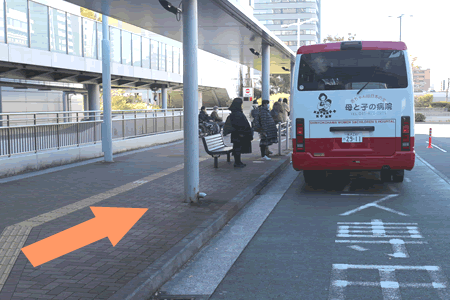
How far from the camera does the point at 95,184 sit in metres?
9.88

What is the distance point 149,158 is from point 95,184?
498 centimetres

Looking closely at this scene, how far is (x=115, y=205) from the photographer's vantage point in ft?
25.2

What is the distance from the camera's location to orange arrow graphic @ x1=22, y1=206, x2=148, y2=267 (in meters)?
5.22

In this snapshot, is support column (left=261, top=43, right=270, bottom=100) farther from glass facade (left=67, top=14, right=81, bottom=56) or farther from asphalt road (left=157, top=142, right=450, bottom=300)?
asphalt road (left=157, top=142, right=450, bottom=300)

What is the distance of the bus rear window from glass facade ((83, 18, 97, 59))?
1447 cm

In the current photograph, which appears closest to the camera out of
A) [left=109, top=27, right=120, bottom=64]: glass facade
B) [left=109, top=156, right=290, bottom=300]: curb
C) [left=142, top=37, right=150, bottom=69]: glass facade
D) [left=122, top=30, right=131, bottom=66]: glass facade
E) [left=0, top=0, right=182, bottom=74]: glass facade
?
[left=109, top=156, right=290, bottom=300]: curb

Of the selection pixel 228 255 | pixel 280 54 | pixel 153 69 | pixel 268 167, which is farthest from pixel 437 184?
pixel 153 69

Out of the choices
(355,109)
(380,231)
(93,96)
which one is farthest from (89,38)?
(380,231)

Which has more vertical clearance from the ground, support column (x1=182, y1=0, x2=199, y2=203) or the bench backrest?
support column (x1=182, y1=0, x2=199, y2=203)

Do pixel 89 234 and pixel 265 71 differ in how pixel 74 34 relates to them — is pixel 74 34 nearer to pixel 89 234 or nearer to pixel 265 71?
pixel 265 71

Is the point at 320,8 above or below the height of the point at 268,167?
above

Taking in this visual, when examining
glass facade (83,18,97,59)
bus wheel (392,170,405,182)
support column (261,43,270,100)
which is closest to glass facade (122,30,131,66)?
glass facade (83,18,97,59)

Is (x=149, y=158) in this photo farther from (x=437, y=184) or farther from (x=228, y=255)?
(x=228, y=255)

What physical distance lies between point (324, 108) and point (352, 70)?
88 centimetres
